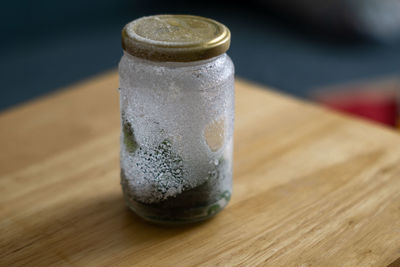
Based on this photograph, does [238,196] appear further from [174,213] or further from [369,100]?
[369,100]

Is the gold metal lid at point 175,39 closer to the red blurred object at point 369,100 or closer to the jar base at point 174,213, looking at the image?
the jar base at point 174,213

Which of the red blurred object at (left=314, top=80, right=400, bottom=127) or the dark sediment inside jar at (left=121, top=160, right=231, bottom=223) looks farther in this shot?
the red blurred object at (left=314, top=80, right=400, bottom=127)

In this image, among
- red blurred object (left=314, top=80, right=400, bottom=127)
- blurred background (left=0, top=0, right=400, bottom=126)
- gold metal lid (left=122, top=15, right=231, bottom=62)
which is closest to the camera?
gold metal lid (left=122, top=15, right=231, bottom=62)

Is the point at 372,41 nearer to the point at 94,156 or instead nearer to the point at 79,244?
the point at 94,156

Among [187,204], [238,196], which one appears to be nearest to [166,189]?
[187,204]

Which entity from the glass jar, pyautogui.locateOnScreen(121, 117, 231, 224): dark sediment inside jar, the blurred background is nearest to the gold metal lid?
the glass jar

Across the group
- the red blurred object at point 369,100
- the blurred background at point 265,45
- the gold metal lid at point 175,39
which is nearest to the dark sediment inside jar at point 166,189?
the gold metal lid at point 175,39

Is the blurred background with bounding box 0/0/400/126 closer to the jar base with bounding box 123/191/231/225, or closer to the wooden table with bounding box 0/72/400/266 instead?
the wooden table with bounding box 0/72/400/266
